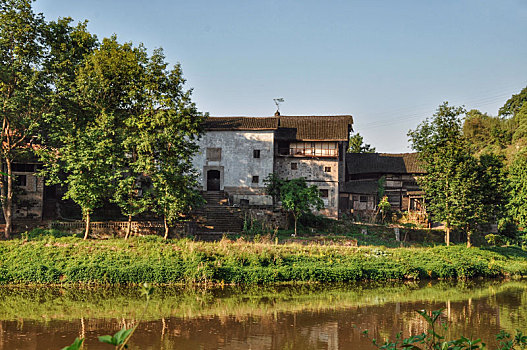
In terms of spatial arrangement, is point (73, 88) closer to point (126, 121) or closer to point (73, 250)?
point (126, 121)

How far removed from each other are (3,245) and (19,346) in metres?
10.8

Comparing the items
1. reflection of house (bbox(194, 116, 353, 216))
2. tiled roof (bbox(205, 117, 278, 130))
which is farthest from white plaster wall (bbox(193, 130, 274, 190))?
tiled roof (bbox(205, 117, 278, 130))

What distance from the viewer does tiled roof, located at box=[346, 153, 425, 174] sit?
136 ft

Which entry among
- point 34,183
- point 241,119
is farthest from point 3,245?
point 241,119

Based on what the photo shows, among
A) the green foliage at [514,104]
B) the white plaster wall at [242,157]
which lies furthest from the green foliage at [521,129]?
the white plaster wall at [242,157]

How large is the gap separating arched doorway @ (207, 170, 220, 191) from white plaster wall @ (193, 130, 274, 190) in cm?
44

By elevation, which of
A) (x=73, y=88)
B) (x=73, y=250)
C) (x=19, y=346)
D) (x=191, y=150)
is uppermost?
(x=73, y=88)

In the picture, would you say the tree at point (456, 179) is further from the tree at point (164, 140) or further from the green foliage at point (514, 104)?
the green foliage at point (514, 104)

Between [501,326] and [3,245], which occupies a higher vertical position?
[3,245]

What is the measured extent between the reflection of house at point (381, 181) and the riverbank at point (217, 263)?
1461cm

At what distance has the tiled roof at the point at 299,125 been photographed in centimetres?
3588

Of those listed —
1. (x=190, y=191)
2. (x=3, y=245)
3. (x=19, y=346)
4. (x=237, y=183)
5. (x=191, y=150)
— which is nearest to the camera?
(x=19, y=346)

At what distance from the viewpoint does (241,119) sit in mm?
37281

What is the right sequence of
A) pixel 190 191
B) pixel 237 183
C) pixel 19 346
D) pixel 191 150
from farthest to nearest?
pixel 237 183
pixel 191 150
pixel 190 191
pixel 19 346
